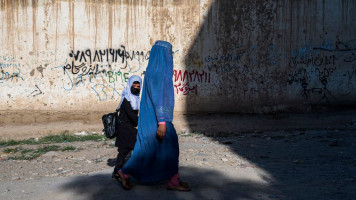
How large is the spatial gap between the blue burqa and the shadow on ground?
0.56 feet

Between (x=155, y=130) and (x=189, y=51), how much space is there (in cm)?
620

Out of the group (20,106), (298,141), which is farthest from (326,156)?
(20,106)

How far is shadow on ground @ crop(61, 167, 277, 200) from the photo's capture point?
3.94 meters

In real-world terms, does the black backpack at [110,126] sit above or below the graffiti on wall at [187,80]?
below

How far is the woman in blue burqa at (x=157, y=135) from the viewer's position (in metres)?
4.04

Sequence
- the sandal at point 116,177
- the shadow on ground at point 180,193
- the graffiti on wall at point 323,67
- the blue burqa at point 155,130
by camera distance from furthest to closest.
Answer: the graffiti on wall at point 323,67 → the sandal at point 116,177 → the blue burqa at point 155,130 → the shadow on ground at point 180,193

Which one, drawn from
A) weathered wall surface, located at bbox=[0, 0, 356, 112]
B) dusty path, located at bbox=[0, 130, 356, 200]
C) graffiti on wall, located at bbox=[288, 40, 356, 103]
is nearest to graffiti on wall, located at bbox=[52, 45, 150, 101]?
weathered wall surface, located at bbox=[0, 0, 356, 112]

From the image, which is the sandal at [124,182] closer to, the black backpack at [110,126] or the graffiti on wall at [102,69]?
the black backpack at [110,126]

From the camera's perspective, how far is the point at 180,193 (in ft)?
13.1

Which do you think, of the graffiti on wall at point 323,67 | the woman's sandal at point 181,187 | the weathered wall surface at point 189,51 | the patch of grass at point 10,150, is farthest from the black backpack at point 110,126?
the graffiti on wall at point 323,67

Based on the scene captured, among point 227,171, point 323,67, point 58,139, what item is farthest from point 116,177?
point 323,67

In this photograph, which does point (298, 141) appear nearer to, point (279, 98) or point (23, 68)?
point (279, 98)

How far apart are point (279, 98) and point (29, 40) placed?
19.9ft

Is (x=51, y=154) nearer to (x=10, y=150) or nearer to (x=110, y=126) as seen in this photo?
(x=10, y=150)
